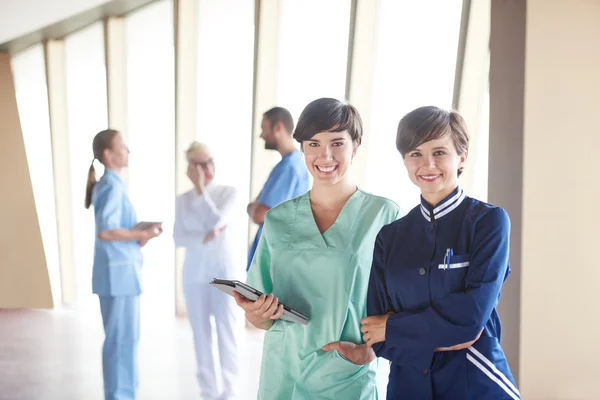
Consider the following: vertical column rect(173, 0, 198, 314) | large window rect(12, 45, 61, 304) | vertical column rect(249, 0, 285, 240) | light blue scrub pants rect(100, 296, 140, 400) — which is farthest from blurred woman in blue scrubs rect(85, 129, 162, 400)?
large window rect(12, 45, 61, 304)

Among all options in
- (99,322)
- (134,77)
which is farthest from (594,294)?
(99,322)

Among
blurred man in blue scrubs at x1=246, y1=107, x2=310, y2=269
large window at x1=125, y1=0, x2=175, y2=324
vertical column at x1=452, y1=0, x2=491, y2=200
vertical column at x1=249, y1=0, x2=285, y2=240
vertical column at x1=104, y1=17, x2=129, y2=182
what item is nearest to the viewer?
blurred man in blue scrubs at x1=246, y1=107, x2=310, y2=269

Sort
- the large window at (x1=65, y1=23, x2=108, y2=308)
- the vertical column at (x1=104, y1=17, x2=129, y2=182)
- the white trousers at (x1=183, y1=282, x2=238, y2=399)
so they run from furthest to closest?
the large window at (x1=65, y1=23, x2=108, y2=308)
the vertical column at (x1=104, y1=17, x2=129, y2=182)
the white trousers at (x1=183, y1=282, x2=238, y2=399)

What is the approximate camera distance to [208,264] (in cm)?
388

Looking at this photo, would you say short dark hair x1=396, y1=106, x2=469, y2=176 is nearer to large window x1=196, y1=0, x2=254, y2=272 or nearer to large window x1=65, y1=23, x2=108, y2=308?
large window x1=196, y1=0, x2=254, y2=272

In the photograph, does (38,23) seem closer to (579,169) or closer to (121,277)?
(121,277)

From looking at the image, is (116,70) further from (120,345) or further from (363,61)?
(120,345)

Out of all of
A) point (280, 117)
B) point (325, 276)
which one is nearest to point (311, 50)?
point (280, 117)

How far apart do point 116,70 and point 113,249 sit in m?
2.15

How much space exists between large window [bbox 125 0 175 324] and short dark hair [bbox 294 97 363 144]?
3.58 m

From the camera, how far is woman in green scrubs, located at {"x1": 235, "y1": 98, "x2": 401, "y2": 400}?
1.58 m

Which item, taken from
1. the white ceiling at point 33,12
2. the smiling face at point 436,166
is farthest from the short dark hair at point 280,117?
the white ceiling at point 33,12

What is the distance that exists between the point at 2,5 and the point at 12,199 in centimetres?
160

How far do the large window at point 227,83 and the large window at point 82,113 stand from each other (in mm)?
1090
